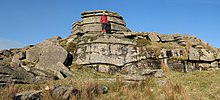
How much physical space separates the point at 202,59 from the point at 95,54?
7.00 metres

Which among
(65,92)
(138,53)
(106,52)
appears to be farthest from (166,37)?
(65,92)

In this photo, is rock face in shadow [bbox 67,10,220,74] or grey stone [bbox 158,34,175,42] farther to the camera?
grey stone [bbox 158,34,175,42]

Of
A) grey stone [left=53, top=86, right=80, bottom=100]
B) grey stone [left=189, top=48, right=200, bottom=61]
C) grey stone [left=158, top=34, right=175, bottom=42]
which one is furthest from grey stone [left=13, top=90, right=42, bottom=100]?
grey stone [left=158, top=34, right=175, bottom=42]

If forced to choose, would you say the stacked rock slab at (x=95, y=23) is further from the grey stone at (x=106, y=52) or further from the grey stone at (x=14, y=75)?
the grey stone at (x=14, y=75)

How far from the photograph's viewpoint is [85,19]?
19.9m

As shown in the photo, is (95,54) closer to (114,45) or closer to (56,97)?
(114,45)

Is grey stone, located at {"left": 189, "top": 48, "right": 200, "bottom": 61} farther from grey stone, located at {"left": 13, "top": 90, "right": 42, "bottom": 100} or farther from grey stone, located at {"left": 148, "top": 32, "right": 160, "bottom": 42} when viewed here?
grey stone, located at {"left": 13, "top": 90, "right": 42, "bottom": 100}

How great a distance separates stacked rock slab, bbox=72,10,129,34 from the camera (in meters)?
19.2

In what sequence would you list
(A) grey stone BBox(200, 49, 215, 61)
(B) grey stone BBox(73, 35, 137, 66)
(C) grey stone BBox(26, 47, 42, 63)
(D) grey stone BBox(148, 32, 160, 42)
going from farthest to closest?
(D) grey stone BBox(148, 32, 160, 42) → (C) grey stone BBox(26, 47, 42, 63) → (B) grey stone BBox(73, 35, 137, 66) → (A) grey stone BBox(200, 49, 215, 61)

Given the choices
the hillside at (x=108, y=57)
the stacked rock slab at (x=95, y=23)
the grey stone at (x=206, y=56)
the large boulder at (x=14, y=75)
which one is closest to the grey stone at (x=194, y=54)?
the hillside at (x=108, y=57)

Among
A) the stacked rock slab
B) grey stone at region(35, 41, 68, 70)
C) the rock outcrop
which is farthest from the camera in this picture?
the stacked rock slab

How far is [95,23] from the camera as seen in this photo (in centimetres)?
1934

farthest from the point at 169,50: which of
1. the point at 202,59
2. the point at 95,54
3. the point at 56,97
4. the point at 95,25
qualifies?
the point at 56,97

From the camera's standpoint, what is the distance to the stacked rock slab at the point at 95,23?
19.2 meters
